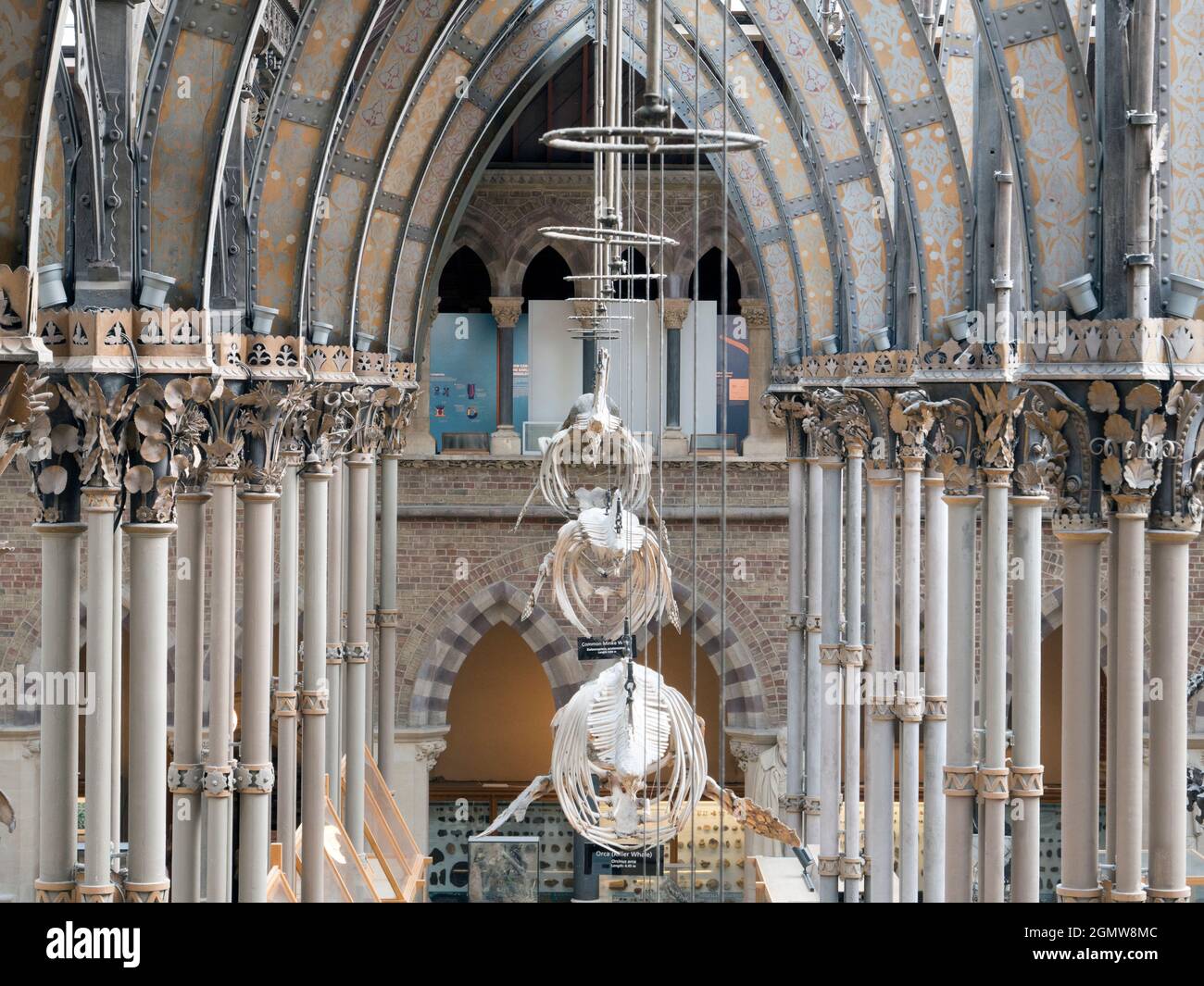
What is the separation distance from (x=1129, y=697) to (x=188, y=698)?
5.72 meters

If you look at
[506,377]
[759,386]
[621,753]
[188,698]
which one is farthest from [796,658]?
[188,698]

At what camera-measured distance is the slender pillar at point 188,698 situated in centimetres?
1133

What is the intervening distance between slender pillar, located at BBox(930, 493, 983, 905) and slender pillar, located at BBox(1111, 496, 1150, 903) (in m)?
2.91

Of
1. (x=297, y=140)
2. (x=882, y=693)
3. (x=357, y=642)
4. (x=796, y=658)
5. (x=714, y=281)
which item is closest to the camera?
(x=297, y=140)

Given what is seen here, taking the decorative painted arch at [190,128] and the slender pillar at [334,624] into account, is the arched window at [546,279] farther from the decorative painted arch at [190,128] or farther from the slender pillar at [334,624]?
the decorative painted arch at [190,128]

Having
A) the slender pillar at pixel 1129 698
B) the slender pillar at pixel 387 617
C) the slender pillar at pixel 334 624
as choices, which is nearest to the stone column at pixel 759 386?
the slender pillar at pixel 387 617

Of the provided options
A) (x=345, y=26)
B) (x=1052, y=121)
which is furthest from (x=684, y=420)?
(x=1052, y=121)

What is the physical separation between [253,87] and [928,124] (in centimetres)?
834

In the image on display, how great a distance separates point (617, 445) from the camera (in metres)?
19.1

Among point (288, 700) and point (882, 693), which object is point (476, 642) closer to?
point (288, 700)

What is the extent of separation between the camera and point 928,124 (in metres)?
11.4

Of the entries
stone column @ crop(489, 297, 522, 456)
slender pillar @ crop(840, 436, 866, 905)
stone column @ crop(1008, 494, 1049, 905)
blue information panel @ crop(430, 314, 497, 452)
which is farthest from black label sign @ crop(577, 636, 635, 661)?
blue information panel @ crop(430, 314, 497, 452)
